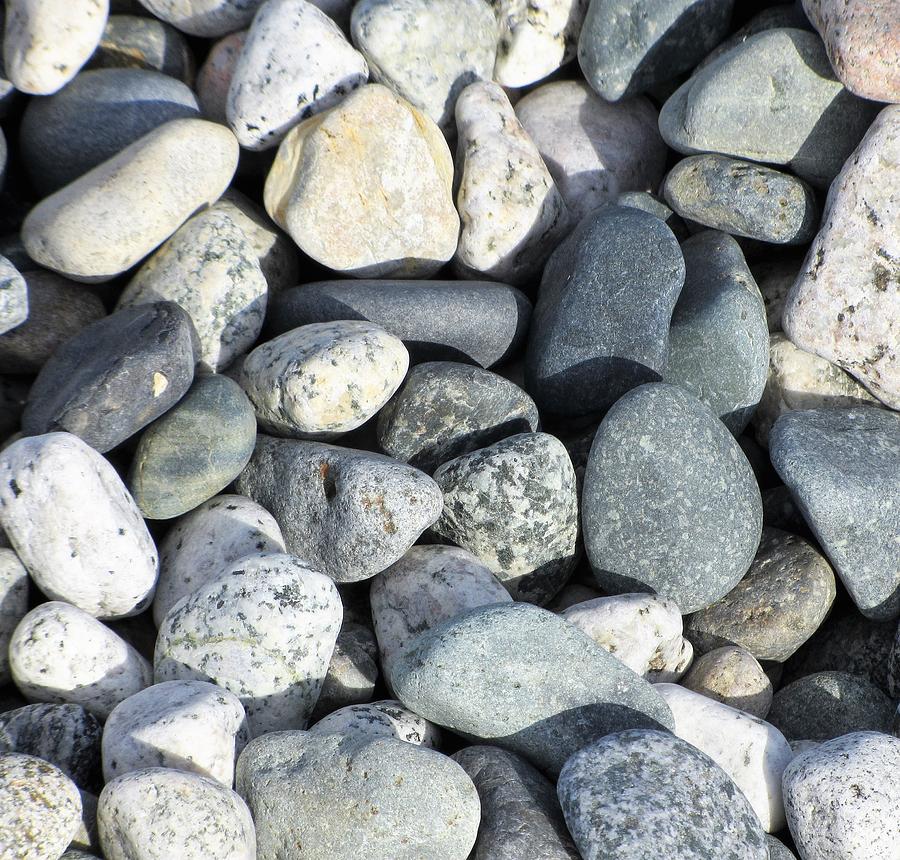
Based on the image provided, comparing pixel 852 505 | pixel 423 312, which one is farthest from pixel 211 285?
pixel 852 505

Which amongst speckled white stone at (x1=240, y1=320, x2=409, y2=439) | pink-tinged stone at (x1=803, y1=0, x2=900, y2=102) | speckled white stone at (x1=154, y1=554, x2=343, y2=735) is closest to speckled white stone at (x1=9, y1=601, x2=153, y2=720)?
speckled white stone at (x1=154, y1=554, x2=343, y2=735)

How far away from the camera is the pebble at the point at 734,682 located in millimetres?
2969

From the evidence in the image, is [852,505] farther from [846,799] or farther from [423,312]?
[423,312]

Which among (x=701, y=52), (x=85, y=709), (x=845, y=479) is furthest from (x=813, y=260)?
(x=85, y=709)

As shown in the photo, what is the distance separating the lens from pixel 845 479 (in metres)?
3.09

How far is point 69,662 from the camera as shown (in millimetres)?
2633

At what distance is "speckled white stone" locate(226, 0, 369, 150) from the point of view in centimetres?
361

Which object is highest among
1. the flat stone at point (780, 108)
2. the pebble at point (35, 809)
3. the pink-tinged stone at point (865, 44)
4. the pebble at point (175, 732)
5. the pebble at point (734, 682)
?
the pink-tinged stone at point (865, 44)

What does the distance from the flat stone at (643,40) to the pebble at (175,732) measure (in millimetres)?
2837

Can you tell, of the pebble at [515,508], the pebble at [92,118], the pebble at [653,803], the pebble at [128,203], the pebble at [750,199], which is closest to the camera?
the pebble at [653,803]

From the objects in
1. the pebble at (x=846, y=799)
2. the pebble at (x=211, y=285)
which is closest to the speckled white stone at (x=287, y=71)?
the pebble at (x=211, y=285)

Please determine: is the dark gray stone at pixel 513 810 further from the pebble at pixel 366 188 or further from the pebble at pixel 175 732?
the pebble at pixel 366 188

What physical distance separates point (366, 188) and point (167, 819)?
7.65ft

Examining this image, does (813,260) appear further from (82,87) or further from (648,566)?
(82,87)
